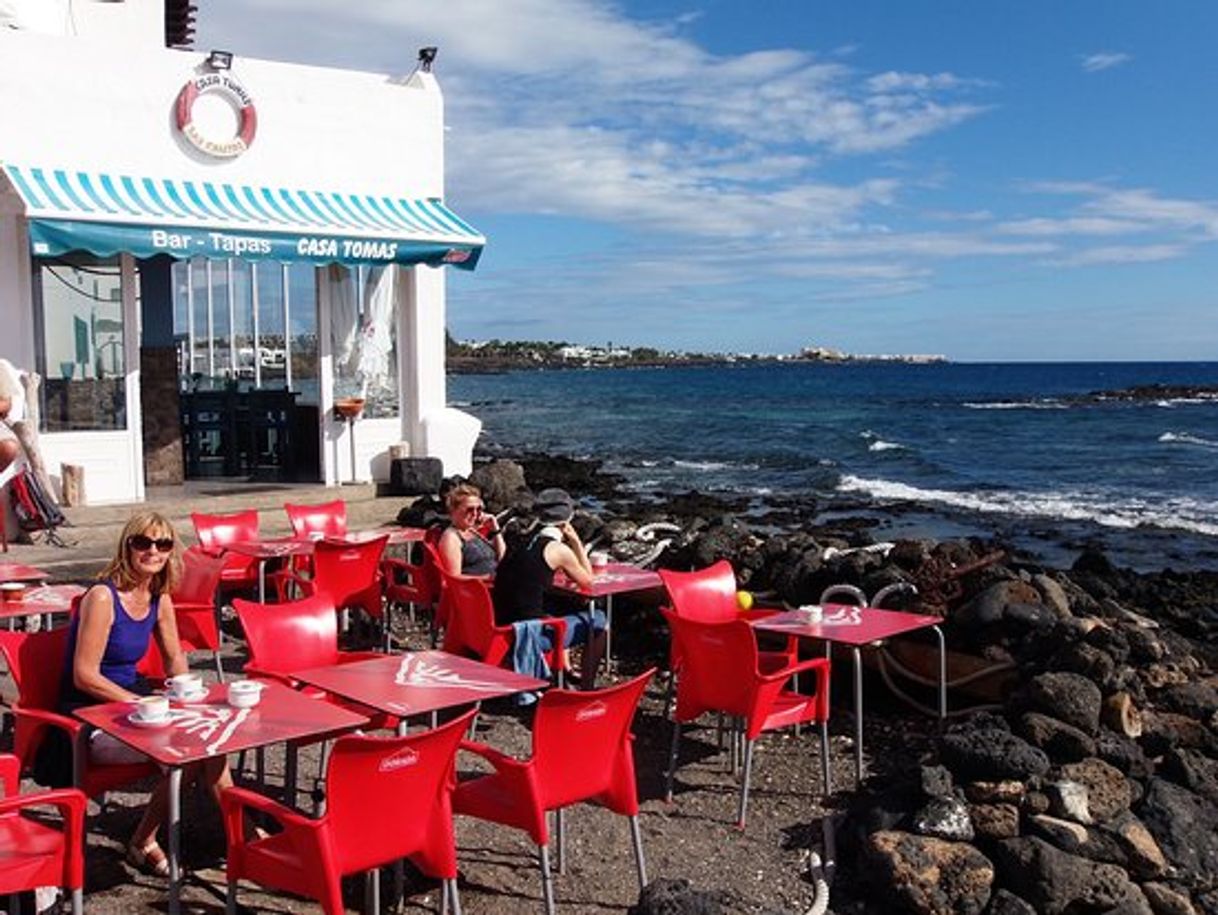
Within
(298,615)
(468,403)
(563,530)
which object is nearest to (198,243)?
(563,530)

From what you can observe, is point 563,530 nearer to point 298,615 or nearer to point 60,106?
point 298,615

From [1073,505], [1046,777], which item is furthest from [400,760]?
[1073,505]

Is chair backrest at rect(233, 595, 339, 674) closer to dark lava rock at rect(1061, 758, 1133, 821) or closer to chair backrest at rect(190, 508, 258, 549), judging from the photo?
chair backrest at rect(190, 508, 258, 549)

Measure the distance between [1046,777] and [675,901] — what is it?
2126mm

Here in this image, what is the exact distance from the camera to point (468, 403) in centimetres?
7519

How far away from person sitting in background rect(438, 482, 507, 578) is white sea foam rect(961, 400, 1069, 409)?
2249 inches

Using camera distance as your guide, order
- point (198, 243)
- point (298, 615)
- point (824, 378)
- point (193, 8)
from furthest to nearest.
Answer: point (824, 378)
point (193, 8)
point (198, 243)
point (298, 615)

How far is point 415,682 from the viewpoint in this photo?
463 cm

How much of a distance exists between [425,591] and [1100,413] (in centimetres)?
5207

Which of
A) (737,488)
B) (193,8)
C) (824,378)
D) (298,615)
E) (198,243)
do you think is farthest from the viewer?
(824,378)

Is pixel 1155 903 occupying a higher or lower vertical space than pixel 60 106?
lower

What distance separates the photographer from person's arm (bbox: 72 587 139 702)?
14.5 feet

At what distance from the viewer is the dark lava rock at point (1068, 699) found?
5.47m

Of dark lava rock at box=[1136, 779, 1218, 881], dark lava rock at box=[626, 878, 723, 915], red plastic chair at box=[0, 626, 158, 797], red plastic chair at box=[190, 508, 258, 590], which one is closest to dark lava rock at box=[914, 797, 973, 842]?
dark lava rock at box=[1136, 779, 1218, 881]
